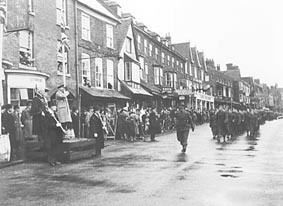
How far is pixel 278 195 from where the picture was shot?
6766 mm

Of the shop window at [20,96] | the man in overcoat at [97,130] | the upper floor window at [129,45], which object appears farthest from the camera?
the upper floor window at [129,45]

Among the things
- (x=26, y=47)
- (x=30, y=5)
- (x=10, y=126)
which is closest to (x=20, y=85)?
(x=26, y=47)

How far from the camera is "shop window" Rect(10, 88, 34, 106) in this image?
16855 millimetres

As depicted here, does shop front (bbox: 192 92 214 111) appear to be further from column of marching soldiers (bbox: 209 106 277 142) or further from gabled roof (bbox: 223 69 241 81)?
gabled roof (bbox: 223 69 241 81)

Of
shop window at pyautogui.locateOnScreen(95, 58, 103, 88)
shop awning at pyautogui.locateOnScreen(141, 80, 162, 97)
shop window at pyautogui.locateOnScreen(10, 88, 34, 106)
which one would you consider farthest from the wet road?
shop awning at pyautogui.locateOnScreen(141, 80, 162, 97)

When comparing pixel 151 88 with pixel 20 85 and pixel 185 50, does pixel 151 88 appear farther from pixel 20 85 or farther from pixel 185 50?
pixel 185 50

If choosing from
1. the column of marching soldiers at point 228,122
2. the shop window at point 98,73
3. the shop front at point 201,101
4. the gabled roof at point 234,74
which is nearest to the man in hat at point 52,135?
the column of marching soldiers at point 228,122

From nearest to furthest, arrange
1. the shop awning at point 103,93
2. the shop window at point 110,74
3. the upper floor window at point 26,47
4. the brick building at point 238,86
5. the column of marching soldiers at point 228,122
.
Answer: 1. the upper floor window at point 26,47
2. the column of marching soldiers at point 228,122
3. the shop awning at point 103,93
4. the shop window at point 110,74
5. the brick building at point 238,86

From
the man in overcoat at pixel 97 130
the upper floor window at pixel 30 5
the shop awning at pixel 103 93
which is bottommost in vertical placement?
the man in overcoat at pixel 97 130

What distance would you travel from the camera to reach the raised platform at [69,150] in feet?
37.4

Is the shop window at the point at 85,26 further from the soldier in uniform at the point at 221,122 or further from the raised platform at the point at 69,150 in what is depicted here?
the raised platform at the point at 69,150

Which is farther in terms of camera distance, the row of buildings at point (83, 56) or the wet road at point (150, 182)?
the row of buildings at point (83, 56)

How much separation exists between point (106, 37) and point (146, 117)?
312 inches

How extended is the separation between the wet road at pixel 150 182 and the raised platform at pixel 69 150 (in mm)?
459
